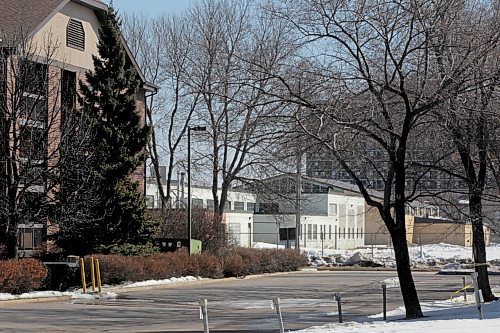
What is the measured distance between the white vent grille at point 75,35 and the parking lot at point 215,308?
12.9 meters

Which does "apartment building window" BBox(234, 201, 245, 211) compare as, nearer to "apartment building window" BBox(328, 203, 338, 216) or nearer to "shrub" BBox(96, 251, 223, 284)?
"apartment building window" BBox(328, 203, 338, 216)

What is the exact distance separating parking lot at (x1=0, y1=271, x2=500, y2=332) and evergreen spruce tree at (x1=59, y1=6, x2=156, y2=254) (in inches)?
113

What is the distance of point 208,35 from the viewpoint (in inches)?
1816

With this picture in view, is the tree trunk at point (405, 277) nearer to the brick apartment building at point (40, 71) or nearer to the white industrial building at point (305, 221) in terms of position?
the brick apartment building at point (40, 71)

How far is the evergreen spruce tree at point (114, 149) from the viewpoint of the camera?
1346 inches

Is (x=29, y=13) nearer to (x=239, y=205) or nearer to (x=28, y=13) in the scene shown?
(x=28, y=13)

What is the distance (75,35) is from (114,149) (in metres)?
9.16

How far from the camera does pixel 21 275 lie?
27.8 meters

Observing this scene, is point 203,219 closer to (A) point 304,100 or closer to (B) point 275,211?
(B) point 275,211

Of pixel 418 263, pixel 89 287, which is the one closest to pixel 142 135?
pixel 89 287

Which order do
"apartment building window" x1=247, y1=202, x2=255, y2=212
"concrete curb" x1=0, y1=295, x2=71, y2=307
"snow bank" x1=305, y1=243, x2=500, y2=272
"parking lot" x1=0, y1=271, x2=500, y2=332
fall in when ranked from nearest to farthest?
"parking lot" x1=0, y1=271, x2=500, y2=332, "concrete curb" x1=0, y1=295, x2=71, y2=307, "snow bank" x1=305, y1=243, x2=500, y2=272, "apartment building window" x1=247, y1=202, x2=255, y2=212

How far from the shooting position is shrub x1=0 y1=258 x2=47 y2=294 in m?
27.2

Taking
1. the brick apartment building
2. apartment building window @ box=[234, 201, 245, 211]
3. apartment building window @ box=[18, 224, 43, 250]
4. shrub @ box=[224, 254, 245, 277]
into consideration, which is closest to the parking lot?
shrub @ box=[224, 254, 245, 277]

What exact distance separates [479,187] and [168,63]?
32.5 metres
